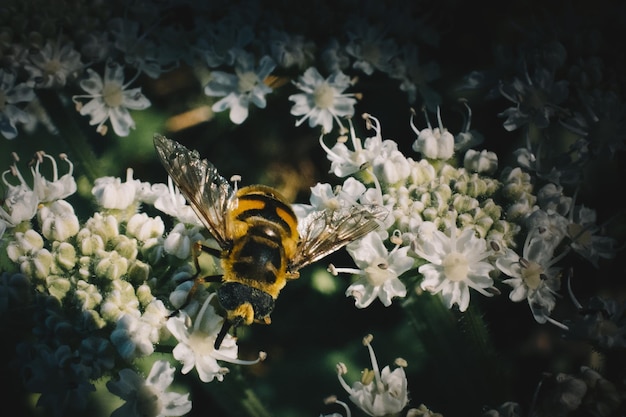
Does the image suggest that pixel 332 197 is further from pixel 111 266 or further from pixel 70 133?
pixel 70 133

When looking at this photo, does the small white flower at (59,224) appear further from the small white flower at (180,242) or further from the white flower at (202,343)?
the white flower at (202,343)

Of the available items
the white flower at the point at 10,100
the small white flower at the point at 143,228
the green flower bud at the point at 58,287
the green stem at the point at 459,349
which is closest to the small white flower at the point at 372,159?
the green stem at the point at 459,349

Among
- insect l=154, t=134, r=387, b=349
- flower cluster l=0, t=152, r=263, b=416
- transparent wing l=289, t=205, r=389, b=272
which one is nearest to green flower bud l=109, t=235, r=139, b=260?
flower cluster l=0, t=152, r=263, b=416

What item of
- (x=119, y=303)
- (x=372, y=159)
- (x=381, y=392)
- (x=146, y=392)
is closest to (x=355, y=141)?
(x=372, y=159)

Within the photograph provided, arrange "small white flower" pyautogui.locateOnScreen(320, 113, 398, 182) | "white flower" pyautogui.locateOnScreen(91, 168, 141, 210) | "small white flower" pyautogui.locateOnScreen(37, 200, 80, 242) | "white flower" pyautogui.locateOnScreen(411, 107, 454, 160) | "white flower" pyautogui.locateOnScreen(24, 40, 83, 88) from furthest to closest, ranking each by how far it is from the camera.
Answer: "white flower" pyautogui.locateOnScreen(24, 40, 83, 88) → "white flower" pyautogui.locateOnScreen(411, 107, 454, 160) → "small white flower" pyautogui.locateOnScreen(320, 113, 398, 182) → "white flower" pyautogui.locateOnScreen(91, 168, 141, 210) → "small white flower" pyautogui.locateOnScreen(37, 200, 80, 242)

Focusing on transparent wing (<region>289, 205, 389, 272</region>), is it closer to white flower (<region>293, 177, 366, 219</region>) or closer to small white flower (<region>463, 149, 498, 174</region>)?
white flower (<region>293, 177, 366, 219</region>)
